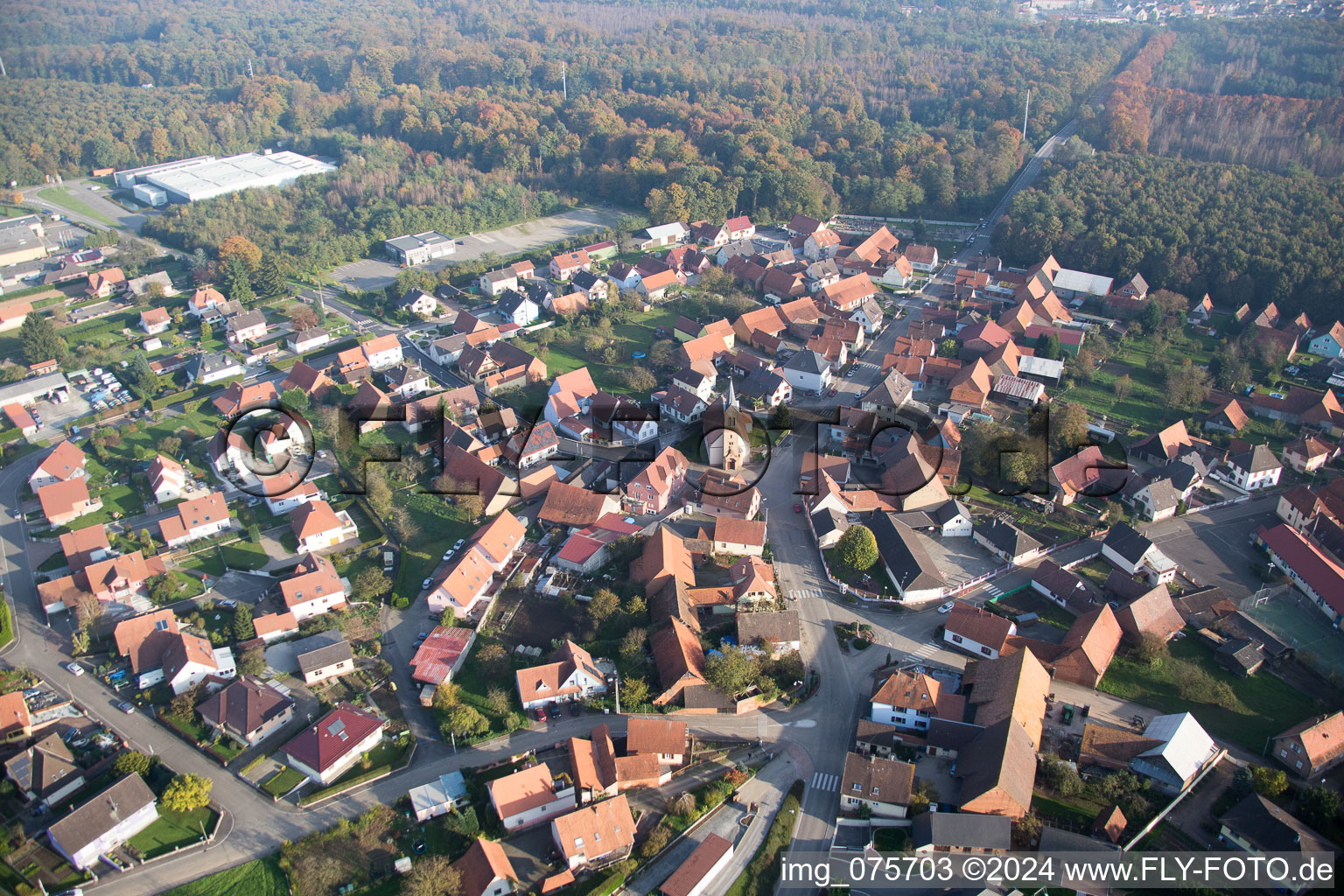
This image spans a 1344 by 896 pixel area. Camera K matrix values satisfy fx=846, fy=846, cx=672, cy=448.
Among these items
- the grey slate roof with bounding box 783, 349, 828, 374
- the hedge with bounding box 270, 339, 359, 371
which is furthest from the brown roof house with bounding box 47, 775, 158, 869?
the grey slate roof with bounding box 783, 349, 828, 374

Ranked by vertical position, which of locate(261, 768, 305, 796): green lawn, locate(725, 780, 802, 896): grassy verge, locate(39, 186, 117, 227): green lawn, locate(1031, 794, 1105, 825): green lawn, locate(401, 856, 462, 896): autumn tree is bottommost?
locate(261, 768, 305, 796): green lawn

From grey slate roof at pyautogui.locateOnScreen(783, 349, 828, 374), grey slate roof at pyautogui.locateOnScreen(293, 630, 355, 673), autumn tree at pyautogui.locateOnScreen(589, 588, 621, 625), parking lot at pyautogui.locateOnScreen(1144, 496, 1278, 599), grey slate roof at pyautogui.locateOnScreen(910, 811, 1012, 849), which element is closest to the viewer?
grey slate roof at pyautogui.locateOnScreen(910, 811, 1012, 849)

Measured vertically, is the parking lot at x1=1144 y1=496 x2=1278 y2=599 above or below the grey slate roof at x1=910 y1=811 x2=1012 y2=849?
below

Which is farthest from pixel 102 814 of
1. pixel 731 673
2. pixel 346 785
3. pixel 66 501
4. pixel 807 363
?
pixel 807 363

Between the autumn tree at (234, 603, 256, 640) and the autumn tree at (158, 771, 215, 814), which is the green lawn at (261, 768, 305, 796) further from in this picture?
the autumn tree at (234, 603, 256, 640)

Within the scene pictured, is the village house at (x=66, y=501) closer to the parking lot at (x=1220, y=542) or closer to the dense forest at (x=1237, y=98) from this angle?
the parking lot at (x=1220, y=542)
